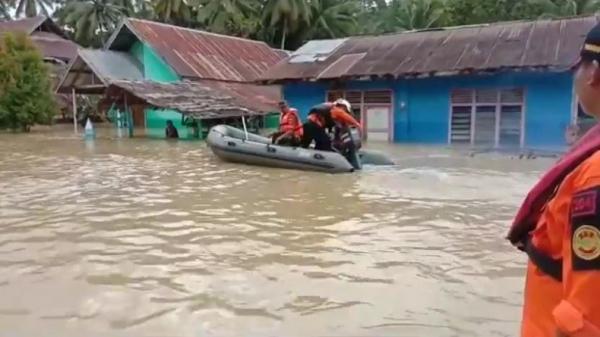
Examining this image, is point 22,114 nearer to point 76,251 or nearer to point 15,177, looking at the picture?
point 15,177

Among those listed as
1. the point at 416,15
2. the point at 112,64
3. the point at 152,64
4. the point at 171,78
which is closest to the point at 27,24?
the point at 112,64

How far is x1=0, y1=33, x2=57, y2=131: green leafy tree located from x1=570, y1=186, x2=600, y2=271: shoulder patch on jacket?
83.8 feet

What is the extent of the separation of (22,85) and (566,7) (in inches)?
932

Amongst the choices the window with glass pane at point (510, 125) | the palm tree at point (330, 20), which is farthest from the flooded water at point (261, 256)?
the palm tree at point (330, 20)

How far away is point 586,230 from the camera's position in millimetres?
1002

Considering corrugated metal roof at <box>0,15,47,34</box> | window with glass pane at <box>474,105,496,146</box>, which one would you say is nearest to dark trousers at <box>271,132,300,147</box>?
A: window with glass pane at <box>474,105,496,146</box>

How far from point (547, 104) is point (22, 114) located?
19832mm

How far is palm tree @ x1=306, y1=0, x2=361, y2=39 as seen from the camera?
1297 inches

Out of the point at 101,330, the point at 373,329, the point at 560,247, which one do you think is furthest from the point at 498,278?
the point at 560,247

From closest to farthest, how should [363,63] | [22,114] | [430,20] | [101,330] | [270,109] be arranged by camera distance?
1. [101,330]
2. [363,63]
3. [270,109]
4. [22,114]
5. [430,20]

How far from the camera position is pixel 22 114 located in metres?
23.7

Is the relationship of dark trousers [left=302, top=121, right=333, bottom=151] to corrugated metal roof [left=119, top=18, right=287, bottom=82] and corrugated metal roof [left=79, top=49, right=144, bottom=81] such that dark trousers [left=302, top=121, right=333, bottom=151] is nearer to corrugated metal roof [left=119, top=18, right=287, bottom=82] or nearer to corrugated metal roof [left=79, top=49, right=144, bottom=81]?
Result: corrugated metal roof [left=119, top=18, right=287, bottom=82]

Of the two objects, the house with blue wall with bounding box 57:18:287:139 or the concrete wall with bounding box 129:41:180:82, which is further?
the concrete wall with bounding box 129:41:180:82

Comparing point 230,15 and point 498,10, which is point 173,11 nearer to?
point 230,15
